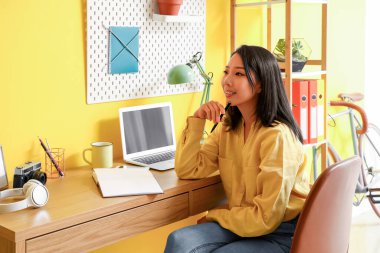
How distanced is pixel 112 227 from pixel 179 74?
0.87 metres

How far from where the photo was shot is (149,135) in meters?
2.50

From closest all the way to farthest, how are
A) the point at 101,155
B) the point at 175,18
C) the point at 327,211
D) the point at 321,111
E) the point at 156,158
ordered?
the point at 327,211, the point at 101,155, the point at 156,158, the point at 175,18, the point at 321,111

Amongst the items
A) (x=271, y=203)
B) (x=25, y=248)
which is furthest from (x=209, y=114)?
(x=25, y=248)

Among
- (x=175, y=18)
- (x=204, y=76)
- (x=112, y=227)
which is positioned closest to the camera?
(x=112, y=227)

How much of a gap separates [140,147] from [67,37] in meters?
0.55

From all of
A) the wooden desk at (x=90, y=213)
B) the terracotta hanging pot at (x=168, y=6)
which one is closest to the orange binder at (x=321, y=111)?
the terracotta hanging pot at (x=168, y=6)

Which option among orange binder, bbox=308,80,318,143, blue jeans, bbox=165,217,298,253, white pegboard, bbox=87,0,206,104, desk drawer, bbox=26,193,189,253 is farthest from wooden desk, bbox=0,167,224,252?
orange binder, bbox=308,80,318,143

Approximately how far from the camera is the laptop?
2.39 meters

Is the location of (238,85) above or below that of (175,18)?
below

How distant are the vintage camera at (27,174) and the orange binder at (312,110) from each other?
1.42 metres

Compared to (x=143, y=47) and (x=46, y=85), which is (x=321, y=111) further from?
(x=46, y=85)

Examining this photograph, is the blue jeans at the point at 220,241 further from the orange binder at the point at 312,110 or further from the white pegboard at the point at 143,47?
the orange binder at the point at 312,110

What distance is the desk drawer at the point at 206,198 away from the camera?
2.11 metres

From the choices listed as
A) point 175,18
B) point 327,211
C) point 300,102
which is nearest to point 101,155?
point 175,18
